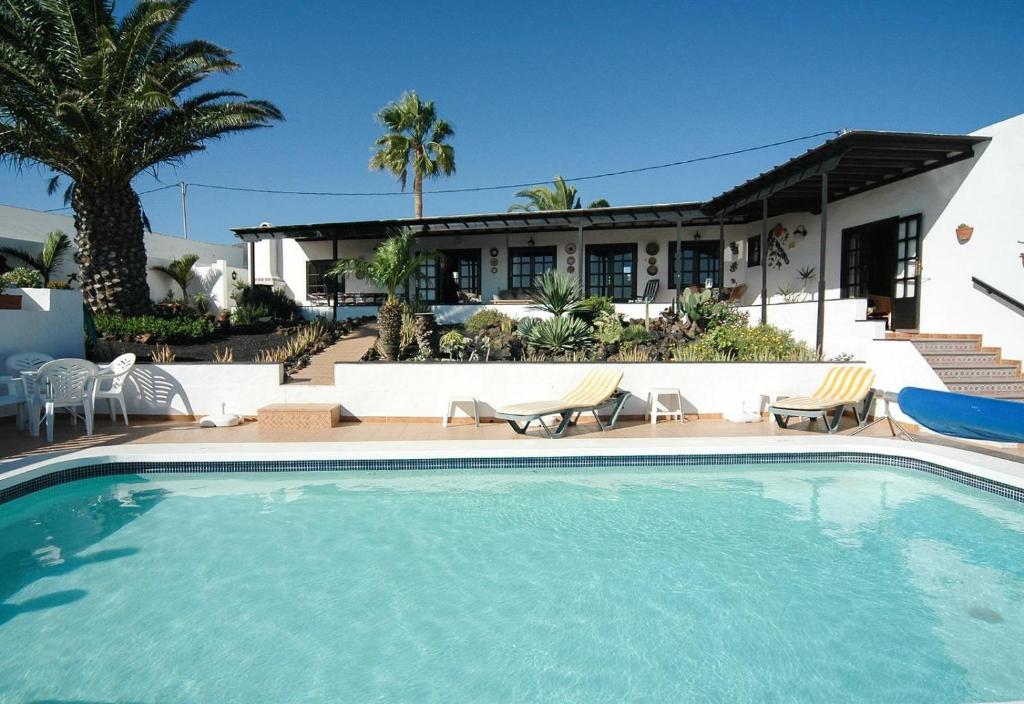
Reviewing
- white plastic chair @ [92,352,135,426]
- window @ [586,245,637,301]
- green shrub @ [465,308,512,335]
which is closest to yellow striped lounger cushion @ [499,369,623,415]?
green shrub @ [465,308,512,335]

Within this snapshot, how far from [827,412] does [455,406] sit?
17.9 feet

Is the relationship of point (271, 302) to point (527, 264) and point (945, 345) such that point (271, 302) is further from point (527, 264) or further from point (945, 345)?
point (945, 345)

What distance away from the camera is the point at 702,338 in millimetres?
11320

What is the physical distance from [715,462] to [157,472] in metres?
6.71

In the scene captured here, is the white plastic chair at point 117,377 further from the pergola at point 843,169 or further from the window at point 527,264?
the window at point 527,264

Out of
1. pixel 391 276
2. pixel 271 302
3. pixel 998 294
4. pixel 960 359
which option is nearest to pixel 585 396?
pixel 391 276

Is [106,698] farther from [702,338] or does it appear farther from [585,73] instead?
[585,73]

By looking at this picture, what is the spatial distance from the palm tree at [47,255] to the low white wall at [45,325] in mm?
9650

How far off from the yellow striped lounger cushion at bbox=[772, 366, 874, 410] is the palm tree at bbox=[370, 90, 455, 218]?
16.8 metres

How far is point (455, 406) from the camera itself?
898 cm

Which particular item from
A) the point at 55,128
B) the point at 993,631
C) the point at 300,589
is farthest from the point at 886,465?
the point at 55,128

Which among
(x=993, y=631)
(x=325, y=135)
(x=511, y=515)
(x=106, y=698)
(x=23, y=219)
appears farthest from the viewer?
(x=325, y=135)

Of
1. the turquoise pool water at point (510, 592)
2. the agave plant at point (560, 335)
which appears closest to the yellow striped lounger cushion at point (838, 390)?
the turquoise pool water at point (510, 592)

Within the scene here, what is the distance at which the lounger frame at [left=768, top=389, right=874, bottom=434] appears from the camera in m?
7.95
